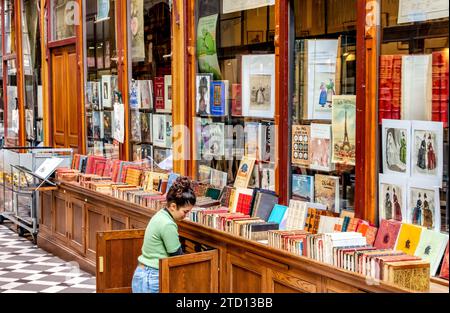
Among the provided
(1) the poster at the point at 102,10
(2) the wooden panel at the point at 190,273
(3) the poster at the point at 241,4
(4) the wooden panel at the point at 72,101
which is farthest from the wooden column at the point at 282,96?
(4) the wooden panel at the point at 72,101

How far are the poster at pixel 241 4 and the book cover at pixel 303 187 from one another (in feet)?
4.49

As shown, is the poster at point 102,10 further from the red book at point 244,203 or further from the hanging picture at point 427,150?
the hanging picture at point 427,150

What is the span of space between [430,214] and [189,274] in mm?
1696

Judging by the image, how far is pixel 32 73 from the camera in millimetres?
11719

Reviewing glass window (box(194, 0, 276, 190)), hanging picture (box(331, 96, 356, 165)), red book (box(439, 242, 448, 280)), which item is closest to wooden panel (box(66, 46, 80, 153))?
glass window (box(194, 0, 276, 190))

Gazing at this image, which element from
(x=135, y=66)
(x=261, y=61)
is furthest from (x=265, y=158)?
(x=135, y=66)

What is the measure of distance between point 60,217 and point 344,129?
16.8 feet

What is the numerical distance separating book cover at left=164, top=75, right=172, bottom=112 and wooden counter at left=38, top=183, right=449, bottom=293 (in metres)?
1.04

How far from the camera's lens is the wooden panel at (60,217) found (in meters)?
9.01

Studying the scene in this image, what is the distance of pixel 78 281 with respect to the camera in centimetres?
788

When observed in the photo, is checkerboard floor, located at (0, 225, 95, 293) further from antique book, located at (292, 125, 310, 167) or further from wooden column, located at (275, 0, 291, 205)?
antique book, located at (292, 125, 310, 167)

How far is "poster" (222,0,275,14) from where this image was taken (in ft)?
19.4

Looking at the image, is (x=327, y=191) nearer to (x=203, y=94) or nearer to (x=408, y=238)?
(x=408, y=238)
